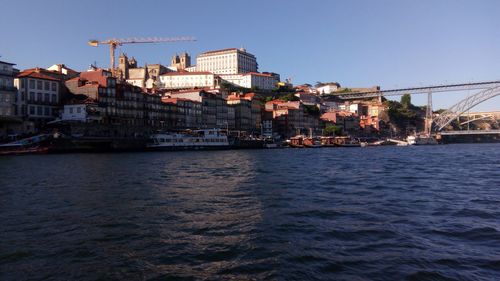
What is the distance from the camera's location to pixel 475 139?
17500 cm

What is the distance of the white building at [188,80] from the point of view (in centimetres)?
14138

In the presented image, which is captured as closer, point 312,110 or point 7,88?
point 7,88

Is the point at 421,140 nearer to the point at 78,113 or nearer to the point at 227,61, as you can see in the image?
the point at 227,61

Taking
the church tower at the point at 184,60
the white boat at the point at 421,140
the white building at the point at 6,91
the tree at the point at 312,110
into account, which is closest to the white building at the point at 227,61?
the church tower at the point at 184,60

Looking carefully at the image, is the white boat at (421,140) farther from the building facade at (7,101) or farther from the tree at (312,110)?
the building facade at (7,101)

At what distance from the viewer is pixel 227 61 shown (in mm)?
174375

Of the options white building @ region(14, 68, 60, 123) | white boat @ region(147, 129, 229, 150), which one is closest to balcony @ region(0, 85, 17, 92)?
white building @ region(14, 68, 60, 123)

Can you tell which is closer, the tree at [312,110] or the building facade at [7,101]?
the building facade at [7,101]

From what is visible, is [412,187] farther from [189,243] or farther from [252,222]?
[189,243]

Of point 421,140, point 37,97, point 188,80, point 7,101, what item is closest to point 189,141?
point 37,97

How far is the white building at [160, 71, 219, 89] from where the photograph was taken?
14138 centimetres

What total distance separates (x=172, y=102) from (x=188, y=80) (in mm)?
47145

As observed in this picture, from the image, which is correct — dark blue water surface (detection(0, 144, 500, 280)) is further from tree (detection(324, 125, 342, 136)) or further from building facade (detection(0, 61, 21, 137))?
tree (detection(324, 125, 342, 136))

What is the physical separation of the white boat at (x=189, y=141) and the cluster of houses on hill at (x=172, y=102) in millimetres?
6883
